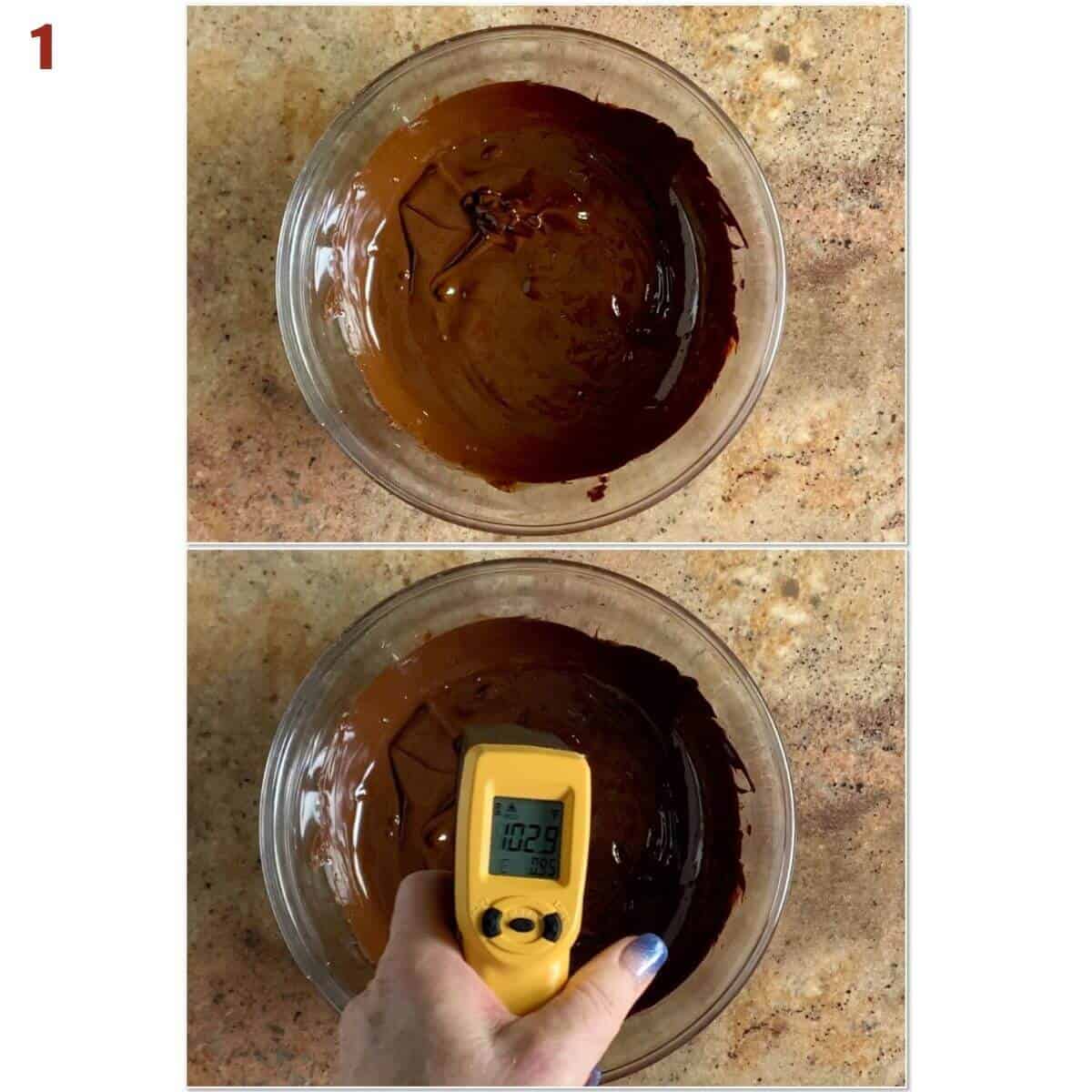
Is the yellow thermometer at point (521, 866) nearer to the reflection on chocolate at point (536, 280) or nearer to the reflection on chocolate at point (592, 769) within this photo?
the reflection on chocolate at point (592, 769)

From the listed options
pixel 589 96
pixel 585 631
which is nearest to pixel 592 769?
pixel 585 631

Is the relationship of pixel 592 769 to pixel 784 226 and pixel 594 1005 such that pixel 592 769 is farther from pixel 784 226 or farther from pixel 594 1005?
pixel 784 226

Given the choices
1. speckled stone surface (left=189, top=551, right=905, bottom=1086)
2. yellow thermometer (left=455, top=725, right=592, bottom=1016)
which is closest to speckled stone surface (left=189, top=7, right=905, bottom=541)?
speckled stone surface (left=189, top=551, right=905, bottom=1086)

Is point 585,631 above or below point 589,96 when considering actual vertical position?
below

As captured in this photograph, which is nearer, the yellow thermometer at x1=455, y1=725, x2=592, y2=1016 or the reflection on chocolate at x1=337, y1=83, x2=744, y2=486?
the yellow thermometer at x1=455, y1=725, x2=592, y2=1016

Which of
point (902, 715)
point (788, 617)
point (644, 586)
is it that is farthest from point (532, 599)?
point (902, 715)
